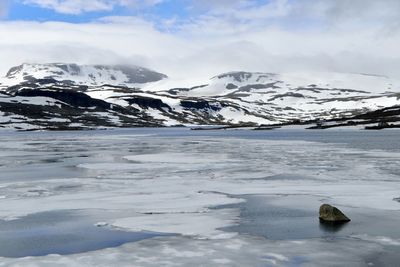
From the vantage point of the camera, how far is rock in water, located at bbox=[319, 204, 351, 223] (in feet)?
52.2

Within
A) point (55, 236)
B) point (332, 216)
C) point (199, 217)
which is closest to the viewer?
point (55, 236)

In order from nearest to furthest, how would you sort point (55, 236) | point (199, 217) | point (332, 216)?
1. point (55, 236)
2. point (332, 216)
3. point (199, 217)

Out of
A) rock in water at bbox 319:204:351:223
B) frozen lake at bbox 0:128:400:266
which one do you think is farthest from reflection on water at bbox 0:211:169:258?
rock in water at bbox 319:204:351:223

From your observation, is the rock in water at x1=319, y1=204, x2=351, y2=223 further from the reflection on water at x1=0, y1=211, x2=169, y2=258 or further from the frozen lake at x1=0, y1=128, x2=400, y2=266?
the reflection on water at x1=0, y1=211, x2=169, y2=258

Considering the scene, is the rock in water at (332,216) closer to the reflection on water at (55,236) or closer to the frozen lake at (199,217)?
the frozen lake at (199,217)

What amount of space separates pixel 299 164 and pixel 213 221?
61.9ft

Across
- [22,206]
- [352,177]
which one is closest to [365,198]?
[352,177]

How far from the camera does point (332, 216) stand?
52.3 feet

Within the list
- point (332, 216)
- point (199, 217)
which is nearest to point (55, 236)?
point (199, 217)

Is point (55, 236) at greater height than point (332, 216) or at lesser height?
lesser

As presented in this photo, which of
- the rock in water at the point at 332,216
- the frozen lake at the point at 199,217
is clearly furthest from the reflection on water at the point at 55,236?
the rock in water at the point at 332,216

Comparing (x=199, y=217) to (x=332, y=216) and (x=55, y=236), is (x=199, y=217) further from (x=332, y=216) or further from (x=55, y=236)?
(x=55, y=236)

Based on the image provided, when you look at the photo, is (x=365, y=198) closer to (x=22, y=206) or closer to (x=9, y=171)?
(x=22, y=206)

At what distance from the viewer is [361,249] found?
1274cm
